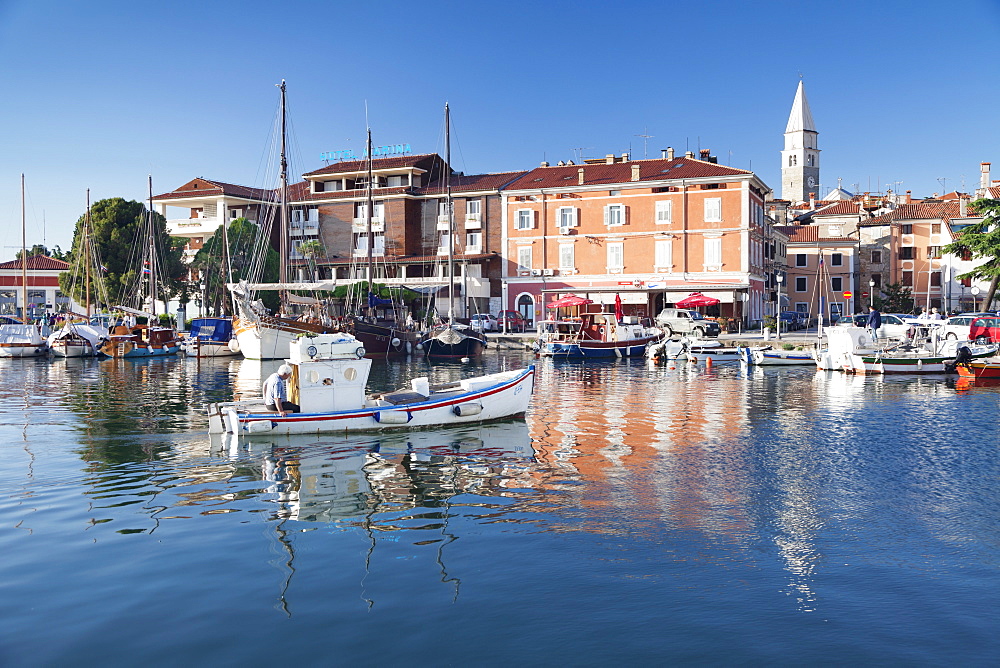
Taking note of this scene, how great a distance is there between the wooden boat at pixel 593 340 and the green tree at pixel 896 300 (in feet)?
103

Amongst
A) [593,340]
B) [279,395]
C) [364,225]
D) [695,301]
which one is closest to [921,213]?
[695,301]

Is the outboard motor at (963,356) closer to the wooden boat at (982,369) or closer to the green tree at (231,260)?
the wooden boat at (982,369)

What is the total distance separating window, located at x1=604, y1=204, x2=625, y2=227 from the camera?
6550cm

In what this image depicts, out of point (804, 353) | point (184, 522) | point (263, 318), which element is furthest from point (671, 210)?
point (184, 522)

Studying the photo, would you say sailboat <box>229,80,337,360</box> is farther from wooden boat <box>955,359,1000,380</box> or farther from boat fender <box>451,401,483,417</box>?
wooden boat <box>955,359,1000,380</box>

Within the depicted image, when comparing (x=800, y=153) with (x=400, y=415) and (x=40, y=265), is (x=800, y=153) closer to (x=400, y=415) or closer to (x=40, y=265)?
(x=40, y=265)

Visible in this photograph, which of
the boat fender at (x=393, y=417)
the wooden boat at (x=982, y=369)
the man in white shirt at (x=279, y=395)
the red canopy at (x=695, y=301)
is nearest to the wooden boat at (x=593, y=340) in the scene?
the red canopy at (x=695, y=301)

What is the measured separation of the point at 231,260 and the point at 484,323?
2147 cm

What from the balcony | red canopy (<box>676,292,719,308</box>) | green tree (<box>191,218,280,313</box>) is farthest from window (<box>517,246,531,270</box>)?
green tree (<box>191,218,280,313</box>)

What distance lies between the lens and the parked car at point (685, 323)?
56.6m

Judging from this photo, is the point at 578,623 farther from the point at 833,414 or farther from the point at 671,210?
the point at 671,210

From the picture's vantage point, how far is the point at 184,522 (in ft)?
43.1

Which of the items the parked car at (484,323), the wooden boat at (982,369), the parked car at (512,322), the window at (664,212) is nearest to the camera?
the wooden boat at (982,369)

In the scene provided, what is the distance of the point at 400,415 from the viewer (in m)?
20.7
